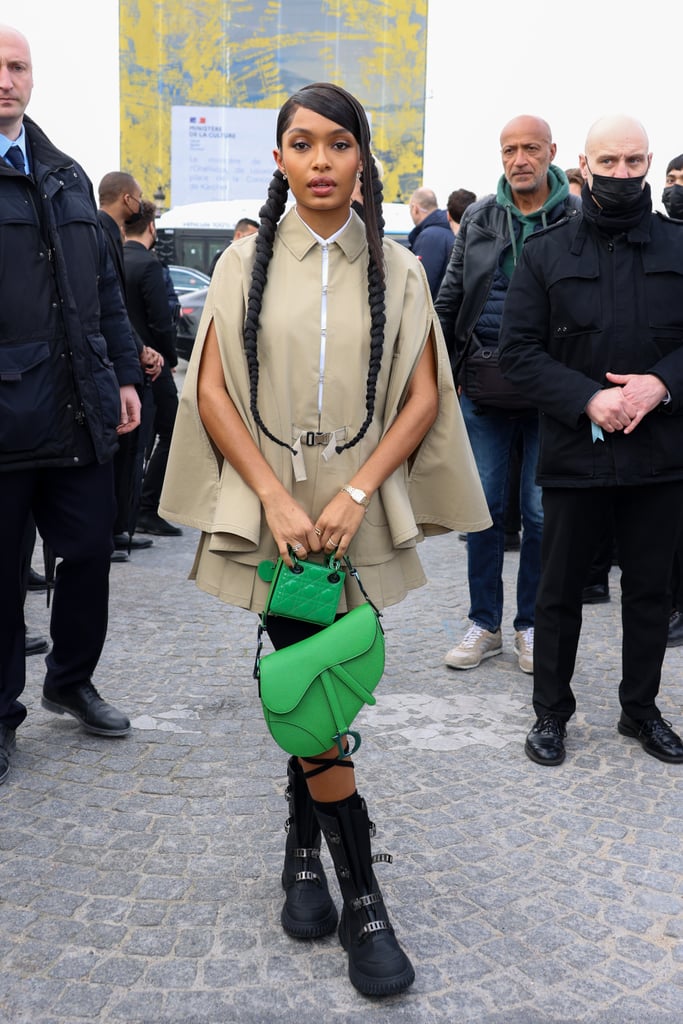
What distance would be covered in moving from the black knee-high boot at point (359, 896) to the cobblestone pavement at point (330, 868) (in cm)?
8

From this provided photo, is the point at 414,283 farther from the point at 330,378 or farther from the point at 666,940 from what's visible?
the point at 666,940

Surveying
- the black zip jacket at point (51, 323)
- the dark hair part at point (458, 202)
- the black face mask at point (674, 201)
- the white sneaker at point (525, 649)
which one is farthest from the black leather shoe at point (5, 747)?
the dark hair part at point (458, 202)

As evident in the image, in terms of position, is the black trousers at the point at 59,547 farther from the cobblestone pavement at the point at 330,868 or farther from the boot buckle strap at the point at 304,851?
the boot buckle strap at the point at 304,851

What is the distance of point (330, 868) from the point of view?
3162 millimetres

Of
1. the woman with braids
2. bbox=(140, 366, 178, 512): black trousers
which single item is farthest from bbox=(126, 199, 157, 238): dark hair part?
the woman with braids

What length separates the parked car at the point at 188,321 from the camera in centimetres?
2002

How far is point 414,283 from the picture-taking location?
8.65ft

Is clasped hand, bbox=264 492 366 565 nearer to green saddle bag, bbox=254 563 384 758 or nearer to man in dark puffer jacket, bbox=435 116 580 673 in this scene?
green saddle bag, bbox=254 563 384 758

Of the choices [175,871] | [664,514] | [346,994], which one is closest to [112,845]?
[175,871]

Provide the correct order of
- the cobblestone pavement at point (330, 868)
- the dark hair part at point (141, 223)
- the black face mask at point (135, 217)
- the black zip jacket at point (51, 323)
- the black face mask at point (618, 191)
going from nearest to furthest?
the cobblestone pavement at point (330, 868), the black zip jacket at point (51, 323), the black face mask at point (618, 191), the black face mask at point (135, 217), the dark hair part at point (141, 223)

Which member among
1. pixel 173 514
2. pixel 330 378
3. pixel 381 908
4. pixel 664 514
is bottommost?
pixel 381 908

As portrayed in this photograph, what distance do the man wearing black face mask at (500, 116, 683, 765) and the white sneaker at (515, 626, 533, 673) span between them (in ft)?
2.59

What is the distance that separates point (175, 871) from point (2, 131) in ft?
7.73

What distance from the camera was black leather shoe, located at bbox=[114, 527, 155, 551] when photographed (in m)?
7.25
